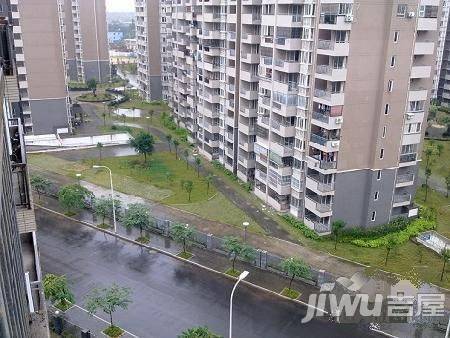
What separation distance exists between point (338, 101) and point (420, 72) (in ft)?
26.1

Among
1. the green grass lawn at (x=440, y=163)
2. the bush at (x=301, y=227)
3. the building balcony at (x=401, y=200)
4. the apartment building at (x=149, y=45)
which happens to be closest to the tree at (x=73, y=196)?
the bush at (x=301, y=227)

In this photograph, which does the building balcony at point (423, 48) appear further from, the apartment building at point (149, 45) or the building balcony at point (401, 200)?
the apartment building at point (149, 45)

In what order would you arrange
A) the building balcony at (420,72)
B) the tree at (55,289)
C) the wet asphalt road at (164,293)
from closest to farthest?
the tree at (55,289) < the wet asphalt road at (164,293) < the building balcony at (420,72)

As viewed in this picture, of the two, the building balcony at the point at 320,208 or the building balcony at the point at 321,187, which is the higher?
the building balcony at the point at 321,187

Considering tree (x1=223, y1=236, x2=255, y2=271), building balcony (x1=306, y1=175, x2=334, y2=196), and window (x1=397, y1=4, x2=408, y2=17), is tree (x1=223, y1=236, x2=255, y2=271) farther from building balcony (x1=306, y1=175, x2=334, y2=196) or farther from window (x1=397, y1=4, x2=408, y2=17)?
window (x1=397, y1=4, x2=408, y2=17)

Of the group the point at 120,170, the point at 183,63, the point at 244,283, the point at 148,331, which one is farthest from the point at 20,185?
the point at 183,63

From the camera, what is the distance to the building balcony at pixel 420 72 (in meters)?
40.3

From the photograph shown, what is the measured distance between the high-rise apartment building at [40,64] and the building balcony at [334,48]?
44256 millimetres

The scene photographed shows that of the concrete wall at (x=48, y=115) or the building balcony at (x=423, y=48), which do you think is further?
the concrete wall at (x=48, y=115)

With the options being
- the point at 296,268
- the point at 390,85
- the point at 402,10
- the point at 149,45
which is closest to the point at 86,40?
the point at 149,45

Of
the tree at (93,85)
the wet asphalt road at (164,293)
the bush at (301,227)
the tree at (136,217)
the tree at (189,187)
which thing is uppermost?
the tree at (93,85)

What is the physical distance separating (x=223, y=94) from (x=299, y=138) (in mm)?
17623

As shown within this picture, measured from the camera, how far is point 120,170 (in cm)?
5903

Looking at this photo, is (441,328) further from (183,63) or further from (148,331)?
(183,63)
